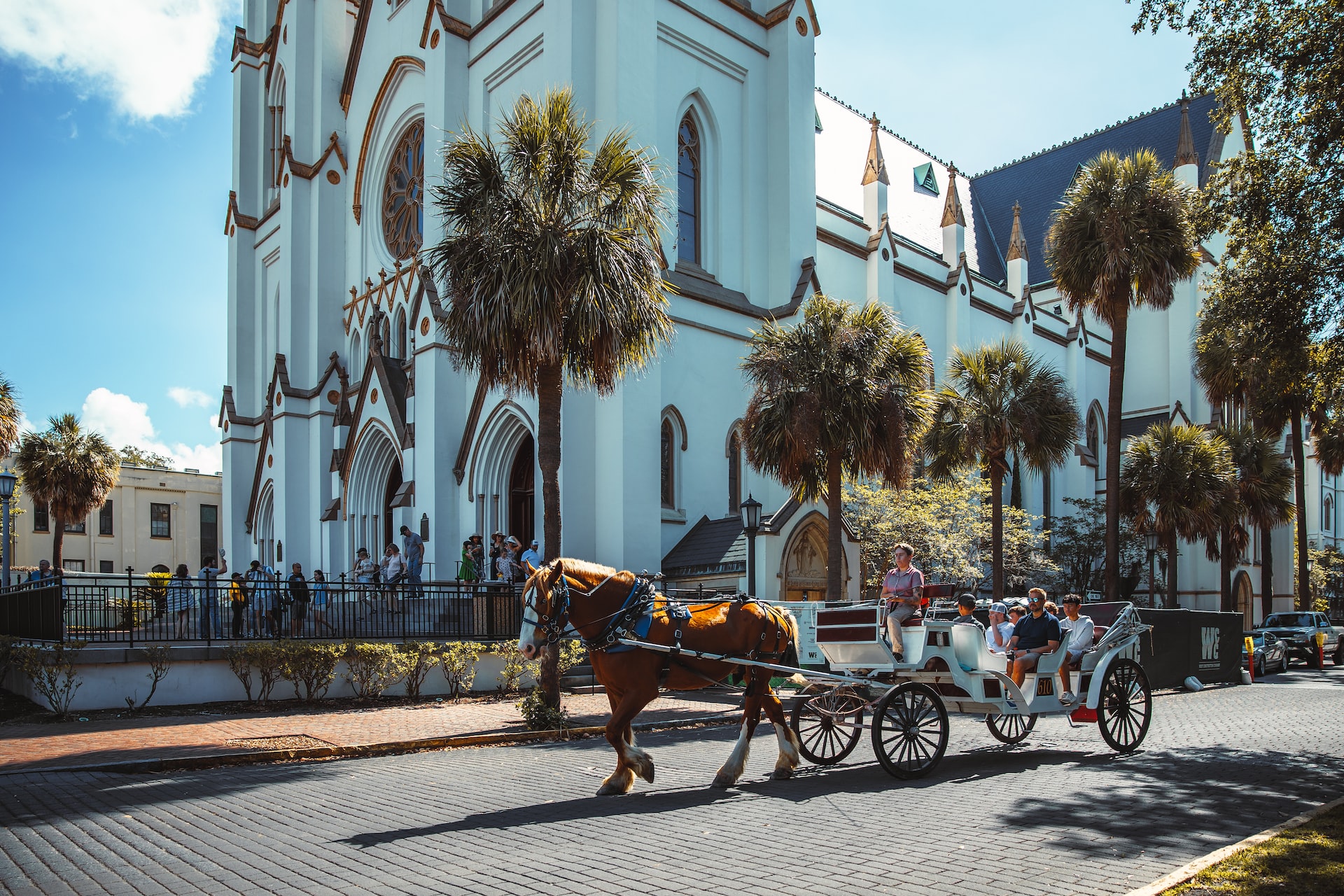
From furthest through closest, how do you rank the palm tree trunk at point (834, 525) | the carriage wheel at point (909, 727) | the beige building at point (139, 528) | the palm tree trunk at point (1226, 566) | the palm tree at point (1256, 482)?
the beige building at point (139, 528) → the palm tree at point (1256, 482) → the palm tree trunk at point (1226, 566) → the palm tree trunk at point (834, 525) → the carriage wheel at point (909, 727)

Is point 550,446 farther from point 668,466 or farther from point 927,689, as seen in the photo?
point 668,466

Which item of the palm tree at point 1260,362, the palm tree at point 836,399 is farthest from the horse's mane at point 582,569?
the palm tree at point 1260,362

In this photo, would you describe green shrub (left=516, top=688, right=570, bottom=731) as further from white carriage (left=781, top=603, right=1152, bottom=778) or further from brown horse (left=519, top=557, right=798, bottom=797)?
brown horse (left=519, top=557, right=798, bottom=797)

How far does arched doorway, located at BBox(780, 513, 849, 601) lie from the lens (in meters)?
21.7

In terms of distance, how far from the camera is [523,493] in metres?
26.5

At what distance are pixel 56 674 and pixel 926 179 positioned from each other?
44.3 meters

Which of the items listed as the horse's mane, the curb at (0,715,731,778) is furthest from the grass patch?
the curb at (0,715,731,778)

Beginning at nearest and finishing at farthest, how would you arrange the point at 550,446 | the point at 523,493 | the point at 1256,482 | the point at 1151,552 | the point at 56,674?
the point at 56,674, the point at 550,446, the point at 523,493, the point at 1151,552, the point at 1256,482

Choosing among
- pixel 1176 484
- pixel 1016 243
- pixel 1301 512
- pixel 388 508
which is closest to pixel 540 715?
pixel 388 508

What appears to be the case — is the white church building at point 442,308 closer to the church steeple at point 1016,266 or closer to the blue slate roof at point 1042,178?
the church steeple at point 1016,266

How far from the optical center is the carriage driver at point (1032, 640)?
10.5 m

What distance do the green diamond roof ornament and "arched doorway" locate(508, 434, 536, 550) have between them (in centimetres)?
2966

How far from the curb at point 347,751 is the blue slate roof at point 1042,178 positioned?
42967mm

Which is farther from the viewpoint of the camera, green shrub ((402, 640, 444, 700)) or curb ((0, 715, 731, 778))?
green shrub ((402, 640, 444, 700))
